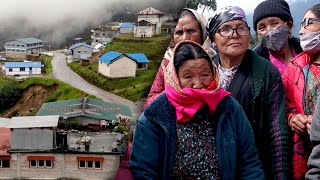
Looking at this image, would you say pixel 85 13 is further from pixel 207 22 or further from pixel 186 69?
pixel 186 69

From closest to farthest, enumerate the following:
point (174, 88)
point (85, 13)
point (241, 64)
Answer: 1. point (174, 88)
2. point (241, 64)
3. point (85, 13)

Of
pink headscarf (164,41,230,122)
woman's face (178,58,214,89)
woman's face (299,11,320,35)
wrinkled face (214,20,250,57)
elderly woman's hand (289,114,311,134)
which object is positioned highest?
woman's face (299,11,320,35)

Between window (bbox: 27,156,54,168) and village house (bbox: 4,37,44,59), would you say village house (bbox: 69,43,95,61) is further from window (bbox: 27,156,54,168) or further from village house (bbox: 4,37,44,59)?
window (bbox: 27,156,54,168)

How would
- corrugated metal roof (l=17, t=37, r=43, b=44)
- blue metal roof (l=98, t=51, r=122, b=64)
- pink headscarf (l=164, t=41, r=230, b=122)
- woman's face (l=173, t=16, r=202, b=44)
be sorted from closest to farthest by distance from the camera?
1. pink headscarf (l=164, t=41, r=230, b=122)
2. woman's face (l=173, t=16, r=202, b=44)
3. corrugated metal roof (l=17, t=37, r=43, b=44)
4. blue metal roof (l=98, t=51, r=122, b=64)

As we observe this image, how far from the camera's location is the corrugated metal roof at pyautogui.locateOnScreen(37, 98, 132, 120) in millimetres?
1965

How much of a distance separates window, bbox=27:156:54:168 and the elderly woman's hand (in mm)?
1091

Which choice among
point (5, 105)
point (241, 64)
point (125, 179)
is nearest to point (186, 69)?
point (241, 64)

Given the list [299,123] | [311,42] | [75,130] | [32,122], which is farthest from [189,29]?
[32,122]

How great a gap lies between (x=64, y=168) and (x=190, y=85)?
889 millimetres

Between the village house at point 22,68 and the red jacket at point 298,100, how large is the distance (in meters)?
1.32

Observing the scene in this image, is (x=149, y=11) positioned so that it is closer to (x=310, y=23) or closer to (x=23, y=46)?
(x=23, y=46)

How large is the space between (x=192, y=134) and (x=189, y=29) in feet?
1.92

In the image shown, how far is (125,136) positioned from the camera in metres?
1.96

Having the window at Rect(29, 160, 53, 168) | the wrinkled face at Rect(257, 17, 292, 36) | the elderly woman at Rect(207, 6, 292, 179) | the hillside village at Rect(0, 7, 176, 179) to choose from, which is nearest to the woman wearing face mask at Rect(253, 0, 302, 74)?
the wrinkled face at Rect(257, 17, 292, 36)
